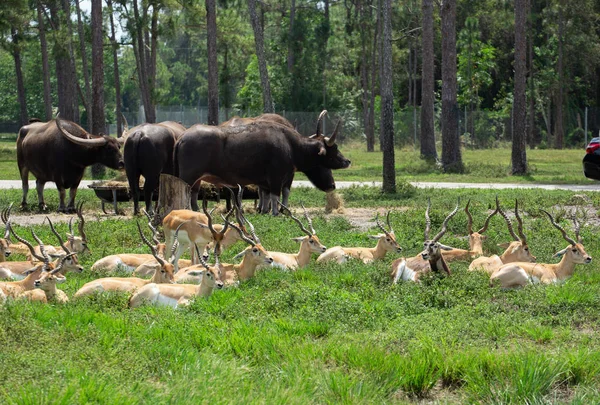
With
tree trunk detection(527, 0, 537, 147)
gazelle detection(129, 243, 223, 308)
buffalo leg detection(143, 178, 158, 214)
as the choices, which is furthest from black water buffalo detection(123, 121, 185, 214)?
tree trunk detection(527, 0, 537, 147)

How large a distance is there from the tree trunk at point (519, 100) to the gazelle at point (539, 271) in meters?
18.2

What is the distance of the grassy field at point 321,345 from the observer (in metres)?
7.27

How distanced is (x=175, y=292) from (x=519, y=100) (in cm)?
2054

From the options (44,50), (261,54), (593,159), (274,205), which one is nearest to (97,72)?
(261,54)

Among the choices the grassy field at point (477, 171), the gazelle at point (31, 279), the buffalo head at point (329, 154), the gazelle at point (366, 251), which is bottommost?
the grassy field at point (477, 171)

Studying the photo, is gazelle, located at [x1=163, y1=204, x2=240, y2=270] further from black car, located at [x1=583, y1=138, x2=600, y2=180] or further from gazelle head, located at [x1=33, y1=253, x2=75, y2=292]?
black car, located at [x1=583, y1=138, x2=600, y2=180]

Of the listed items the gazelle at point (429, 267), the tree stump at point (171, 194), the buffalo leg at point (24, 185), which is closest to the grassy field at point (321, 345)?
the gazelle at point (429, 267)

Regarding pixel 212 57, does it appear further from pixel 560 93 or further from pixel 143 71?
pixel 560 93

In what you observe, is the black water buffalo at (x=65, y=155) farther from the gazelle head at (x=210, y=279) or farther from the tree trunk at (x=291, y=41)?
the tree trunk at (x=291, y=41)

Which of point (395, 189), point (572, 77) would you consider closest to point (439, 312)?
point (395, 189)

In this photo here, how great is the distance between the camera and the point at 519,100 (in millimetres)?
29453

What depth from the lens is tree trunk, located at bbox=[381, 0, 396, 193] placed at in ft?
76.9

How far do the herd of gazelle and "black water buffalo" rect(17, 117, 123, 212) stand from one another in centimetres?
702

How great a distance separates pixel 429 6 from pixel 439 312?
24758mm
